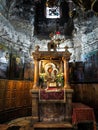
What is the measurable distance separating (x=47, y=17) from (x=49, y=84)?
321 inches

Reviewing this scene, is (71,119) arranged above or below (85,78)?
below

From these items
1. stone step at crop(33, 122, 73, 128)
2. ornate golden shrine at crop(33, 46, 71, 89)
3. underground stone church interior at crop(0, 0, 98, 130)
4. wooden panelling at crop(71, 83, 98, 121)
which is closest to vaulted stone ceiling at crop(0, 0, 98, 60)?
underground stone church interior at crop(0, 0, 98, 130)

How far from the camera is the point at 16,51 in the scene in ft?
37.4

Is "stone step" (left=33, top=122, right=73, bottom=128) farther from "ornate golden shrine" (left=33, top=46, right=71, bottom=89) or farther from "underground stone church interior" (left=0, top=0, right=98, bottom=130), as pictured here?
"ornate golden shrine" (left=33, top=46, right=71, bottom=89)

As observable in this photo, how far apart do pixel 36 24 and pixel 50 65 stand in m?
6.23

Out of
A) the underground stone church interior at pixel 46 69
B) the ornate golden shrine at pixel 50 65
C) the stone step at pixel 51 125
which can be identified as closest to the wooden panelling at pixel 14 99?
the underground stone church interior at pixel 46 69

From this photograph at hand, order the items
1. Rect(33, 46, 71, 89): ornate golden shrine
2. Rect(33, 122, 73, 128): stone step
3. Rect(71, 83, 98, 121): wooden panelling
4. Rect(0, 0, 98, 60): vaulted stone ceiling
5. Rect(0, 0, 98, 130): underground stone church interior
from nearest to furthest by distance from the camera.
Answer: Rect(33, 122, 73, 128): stone step
Rect(0, 0, 98, 130): underground stone church interior
Rect(33, 46, 71, 89): ornate golden shrine
Rect(71, 83, 98, 121): wooden panelling
Rect(0, 0, 98, 60): vaulted stone ceiling

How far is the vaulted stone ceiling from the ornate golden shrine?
2809mm

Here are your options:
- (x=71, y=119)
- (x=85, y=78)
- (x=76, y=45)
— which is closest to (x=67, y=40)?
(x=76, y=45)

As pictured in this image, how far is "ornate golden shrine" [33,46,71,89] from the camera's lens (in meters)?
8.82

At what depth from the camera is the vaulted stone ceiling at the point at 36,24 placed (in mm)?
11213

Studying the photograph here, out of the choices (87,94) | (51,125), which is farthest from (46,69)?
(51,125)

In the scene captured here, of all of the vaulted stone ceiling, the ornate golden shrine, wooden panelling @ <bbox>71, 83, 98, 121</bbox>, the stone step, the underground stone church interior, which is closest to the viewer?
the stone step

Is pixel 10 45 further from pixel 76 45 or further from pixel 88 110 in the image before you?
pixel 88 110
